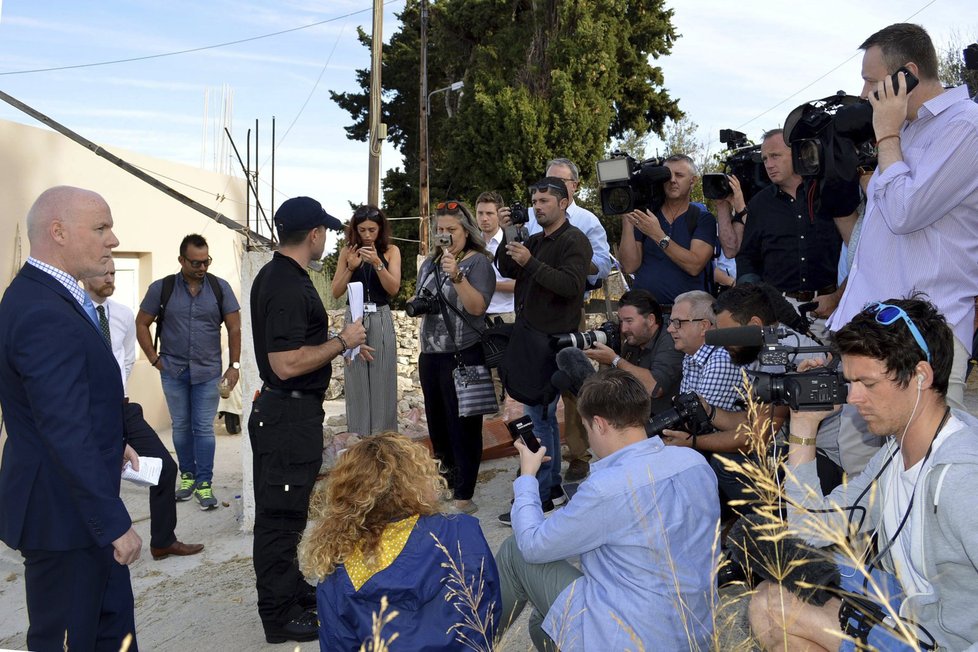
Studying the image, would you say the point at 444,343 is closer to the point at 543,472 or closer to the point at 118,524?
the point at 543,472

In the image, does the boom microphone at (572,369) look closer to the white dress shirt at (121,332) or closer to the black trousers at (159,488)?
the black trousers at (159,488)

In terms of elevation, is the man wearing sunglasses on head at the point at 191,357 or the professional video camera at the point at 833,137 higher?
the professional video camera at the point at 833,137

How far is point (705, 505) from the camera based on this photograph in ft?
8.48

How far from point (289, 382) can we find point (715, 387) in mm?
1878

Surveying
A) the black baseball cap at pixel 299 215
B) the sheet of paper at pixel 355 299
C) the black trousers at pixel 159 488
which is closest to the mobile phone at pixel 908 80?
the black baseball cap at pixel 299 215

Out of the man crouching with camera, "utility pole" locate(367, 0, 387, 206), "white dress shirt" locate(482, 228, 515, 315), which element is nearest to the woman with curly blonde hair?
the man crouching with camera

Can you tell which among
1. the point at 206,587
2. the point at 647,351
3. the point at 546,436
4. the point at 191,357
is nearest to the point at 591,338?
the point at 647,351

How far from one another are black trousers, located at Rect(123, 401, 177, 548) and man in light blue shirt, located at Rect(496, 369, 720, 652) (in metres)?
2.57

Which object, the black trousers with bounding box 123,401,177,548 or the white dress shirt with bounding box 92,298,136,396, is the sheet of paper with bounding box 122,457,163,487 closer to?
the black trousers with bounding box 123,401,177,548

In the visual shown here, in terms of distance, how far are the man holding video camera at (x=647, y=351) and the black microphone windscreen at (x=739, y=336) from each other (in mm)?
1317

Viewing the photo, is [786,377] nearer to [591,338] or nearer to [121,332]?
[591,338]

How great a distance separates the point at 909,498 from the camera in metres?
2.25

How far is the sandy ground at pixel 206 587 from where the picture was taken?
405 cm

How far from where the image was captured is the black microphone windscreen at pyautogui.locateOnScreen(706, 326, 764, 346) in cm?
287
